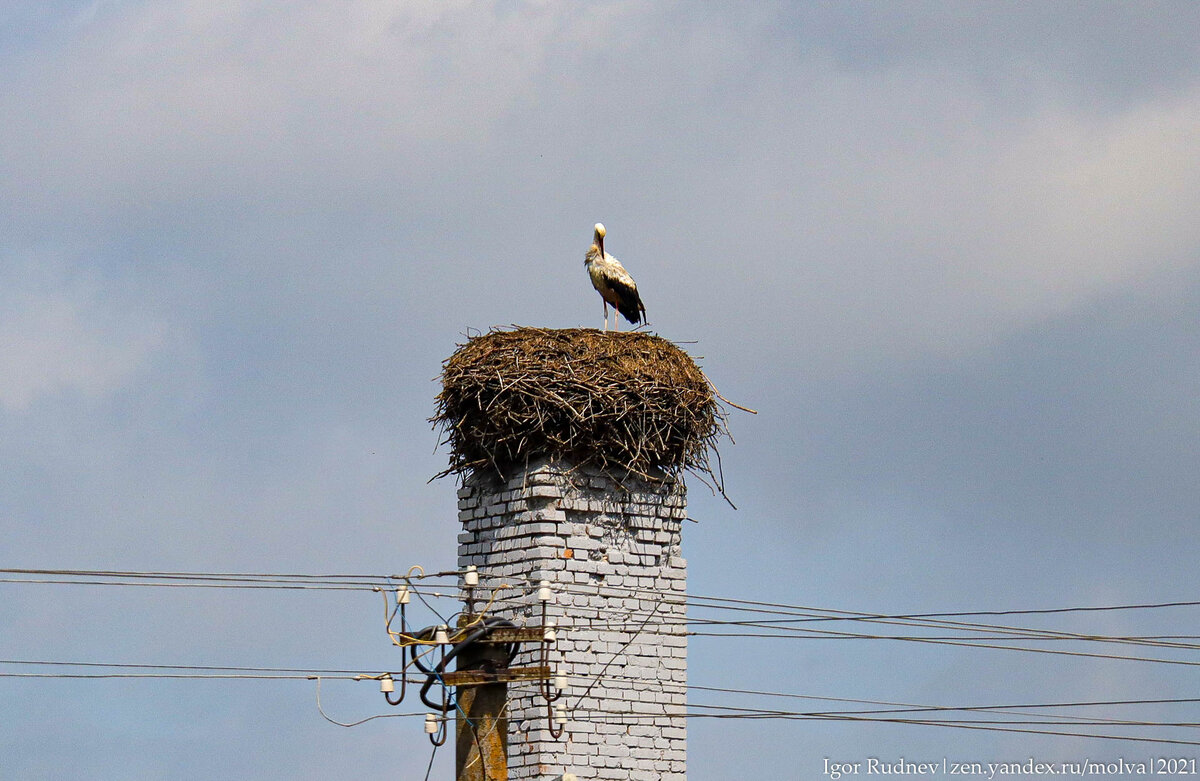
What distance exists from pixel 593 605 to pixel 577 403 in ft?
4.98

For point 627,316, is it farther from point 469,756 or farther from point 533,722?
point 469,756

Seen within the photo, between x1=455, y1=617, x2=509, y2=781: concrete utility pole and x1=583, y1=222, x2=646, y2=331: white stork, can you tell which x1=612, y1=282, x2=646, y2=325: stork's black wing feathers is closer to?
x1=583, y1=222, x2=646, y2=331: white stork

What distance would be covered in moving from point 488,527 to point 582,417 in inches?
46.0

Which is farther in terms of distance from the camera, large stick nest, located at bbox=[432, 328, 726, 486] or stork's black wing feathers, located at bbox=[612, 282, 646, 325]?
stork's black wing feathers, located at bbox=[612, 282, 646, 325]

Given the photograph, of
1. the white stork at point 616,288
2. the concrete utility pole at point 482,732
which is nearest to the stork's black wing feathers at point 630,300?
the white stork at point 616,288

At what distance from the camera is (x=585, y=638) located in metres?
15.4

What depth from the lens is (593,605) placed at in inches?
610

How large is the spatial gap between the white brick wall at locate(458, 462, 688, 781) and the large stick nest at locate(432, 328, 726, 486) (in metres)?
0.21

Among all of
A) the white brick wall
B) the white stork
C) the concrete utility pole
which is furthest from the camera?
the white stork

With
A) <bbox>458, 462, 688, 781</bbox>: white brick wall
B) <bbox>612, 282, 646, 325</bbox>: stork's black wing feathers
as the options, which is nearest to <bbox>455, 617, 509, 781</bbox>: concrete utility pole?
<bbox>458, 462, 688, 781</bbox>: white brick wall

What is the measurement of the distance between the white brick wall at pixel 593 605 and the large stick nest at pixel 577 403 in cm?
21

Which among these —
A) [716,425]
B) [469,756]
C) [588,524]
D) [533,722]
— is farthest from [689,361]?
[469,756]

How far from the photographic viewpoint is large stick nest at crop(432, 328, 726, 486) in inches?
614

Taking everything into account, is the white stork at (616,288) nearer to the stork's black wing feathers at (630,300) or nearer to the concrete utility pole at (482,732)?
the stork's black wing feathers at (630,300)
